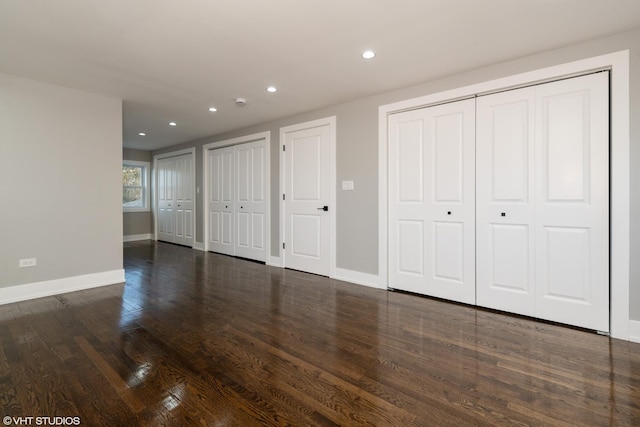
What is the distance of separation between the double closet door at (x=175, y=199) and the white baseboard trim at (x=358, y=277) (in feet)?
13.1

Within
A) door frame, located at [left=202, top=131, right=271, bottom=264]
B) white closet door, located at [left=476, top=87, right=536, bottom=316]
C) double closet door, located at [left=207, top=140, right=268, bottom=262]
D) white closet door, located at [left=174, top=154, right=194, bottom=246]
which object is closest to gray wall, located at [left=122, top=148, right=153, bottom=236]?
white closet door, located at [left=174, top=154, right=194, bottom=246]

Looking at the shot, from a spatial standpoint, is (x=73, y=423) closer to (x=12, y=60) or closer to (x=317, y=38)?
(x=317, y=38)

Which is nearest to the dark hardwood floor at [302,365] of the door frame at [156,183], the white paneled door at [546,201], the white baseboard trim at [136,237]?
the white paneled door at [546,201]

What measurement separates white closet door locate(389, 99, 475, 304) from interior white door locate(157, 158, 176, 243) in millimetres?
5632

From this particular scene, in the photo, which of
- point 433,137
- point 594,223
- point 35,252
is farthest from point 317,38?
point 35,252

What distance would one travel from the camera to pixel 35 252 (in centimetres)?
336

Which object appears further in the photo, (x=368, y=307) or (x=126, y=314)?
(x=368, y=307)

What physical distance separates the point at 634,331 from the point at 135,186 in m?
9.16

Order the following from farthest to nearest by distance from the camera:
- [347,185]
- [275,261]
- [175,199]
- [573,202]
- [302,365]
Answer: [175,199]
[275,261]
[347,185]
[573,202]
[302,365]

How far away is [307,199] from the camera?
4500 millimetres

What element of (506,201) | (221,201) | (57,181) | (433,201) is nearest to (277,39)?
(433,201)

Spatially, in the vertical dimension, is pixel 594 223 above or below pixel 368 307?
above

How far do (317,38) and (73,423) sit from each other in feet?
9.31

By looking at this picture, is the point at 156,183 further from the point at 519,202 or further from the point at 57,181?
the point at 519,202
